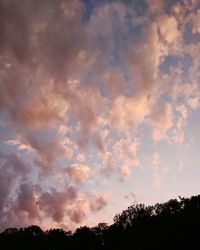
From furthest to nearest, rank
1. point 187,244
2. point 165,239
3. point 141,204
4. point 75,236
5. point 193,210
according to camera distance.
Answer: point 75,236 < point 141,204 < point 193,210 < point 165,239 < point 187,244

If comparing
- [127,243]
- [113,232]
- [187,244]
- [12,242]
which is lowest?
[187,244]

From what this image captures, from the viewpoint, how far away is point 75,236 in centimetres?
12462

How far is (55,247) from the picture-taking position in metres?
125

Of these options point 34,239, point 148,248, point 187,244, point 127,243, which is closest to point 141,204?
point 127,243

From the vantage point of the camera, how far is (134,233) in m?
97.6

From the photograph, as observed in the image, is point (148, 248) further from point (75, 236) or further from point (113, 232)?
point (75, 236)

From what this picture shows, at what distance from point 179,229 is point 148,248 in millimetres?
10417

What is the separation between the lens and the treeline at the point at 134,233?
8362 cm

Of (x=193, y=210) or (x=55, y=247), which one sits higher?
(x=55, y=247)

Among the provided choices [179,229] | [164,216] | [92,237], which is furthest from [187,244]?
[92,237]

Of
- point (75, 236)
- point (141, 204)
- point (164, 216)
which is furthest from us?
point (75, 236)

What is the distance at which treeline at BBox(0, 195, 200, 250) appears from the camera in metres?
83.6

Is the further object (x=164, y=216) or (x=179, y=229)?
(x=164, y=216)

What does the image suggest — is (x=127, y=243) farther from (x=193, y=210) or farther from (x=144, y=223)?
(x=193, y=210)
